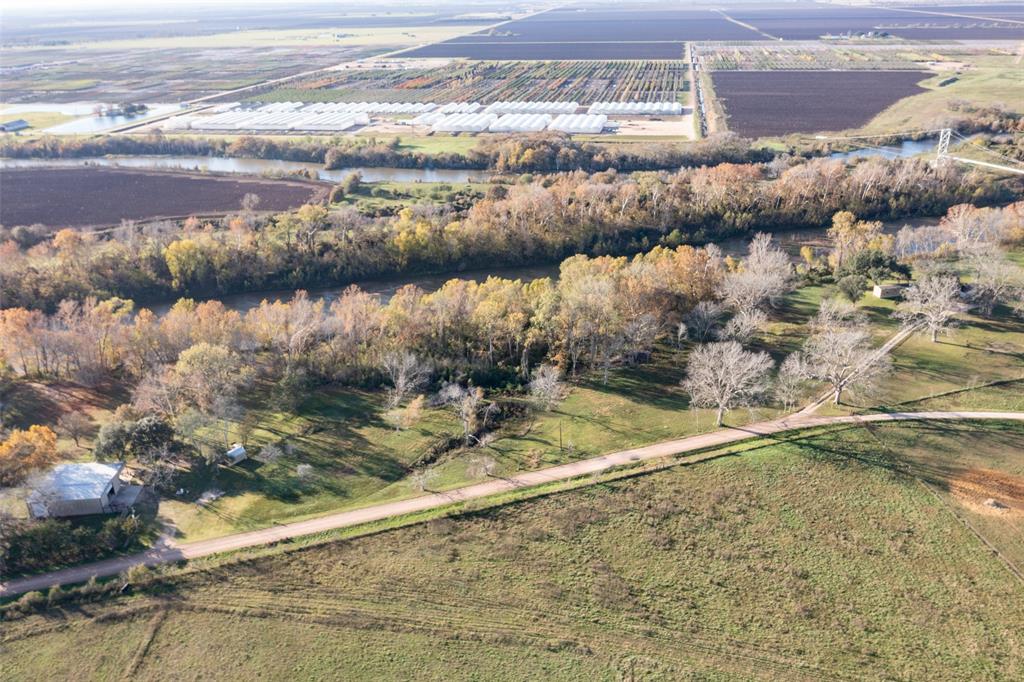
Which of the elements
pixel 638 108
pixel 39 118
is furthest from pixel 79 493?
pixel 39 118

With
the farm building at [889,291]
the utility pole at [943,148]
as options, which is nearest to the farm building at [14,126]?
the farm building at [889,291]

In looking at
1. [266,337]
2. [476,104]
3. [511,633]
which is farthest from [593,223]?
[476,104]

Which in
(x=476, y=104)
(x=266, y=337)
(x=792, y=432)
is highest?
(x=476, y=104)

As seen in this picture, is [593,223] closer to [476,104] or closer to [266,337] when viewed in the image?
[266,337]

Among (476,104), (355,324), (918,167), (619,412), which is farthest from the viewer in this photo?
(476,104)

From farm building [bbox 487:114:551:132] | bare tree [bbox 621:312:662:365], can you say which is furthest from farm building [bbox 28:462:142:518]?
farm building [bbox 487:114:551:132]

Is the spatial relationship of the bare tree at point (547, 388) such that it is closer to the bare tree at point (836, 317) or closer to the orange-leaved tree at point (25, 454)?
the bare tree at point (836, 317)
